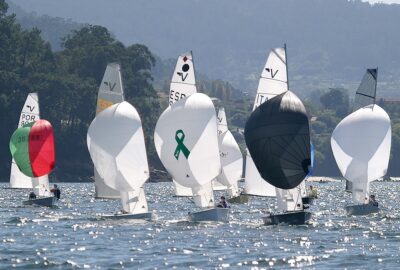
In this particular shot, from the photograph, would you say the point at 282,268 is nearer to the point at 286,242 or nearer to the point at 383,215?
the point at 286,242

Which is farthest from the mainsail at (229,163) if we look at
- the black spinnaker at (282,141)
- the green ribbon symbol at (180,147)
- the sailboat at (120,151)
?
the black spinnaker at (282,141)

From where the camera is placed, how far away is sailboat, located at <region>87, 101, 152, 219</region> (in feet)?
183

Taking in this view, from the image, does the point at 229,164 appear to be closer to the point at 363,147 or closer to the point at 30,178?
the point at 30,178

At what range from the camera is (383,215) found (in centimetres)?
6681

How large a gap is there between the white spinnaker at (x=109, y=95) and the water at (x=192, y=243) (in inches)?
62.1

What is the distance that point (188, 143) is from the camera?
54.2m

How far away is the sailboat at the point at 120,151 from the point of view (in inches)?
2201

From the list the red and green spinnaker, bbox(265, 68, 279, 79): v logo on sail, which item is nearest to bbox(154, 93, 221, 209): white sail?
bbox(265, 68, 279, 79): v logo on sail

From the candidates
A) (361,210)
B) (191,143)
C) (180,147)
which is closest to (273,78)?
(191,143)

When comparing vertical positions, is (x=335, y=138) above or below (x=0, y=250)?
above

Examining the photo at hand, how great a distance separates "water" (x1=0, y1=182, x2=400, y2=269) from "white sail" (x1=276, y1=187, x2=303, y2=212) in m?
1.27

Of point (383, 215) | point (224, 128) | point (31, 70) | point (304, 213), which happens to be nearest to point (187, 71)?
point (304, 213)

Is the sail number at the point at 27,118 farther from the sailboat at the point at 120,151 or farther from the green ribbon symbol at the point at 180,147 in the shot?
the green ribbon symbol at the point at 180,147

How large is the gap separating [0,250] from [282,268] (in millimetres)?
11126
